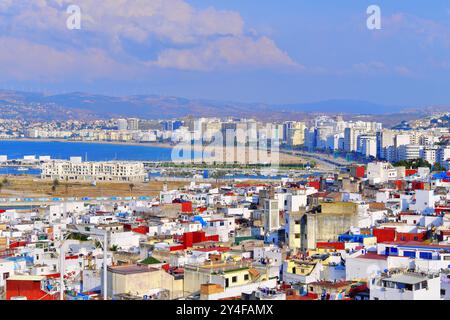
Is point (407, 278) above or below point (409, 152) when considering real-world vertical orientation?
below

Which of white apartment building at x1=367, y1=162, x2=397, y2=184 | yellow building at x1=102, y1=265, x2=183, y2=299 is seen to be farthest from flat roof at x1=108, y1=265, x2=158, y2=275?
white apartment building at x1=367, y1=162, x2=397, y2=184

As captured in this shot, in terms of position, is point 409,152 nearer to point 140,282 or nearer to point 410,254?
point 410,254

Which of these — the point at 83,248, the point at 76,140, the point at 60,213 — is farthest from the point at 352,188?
the point at 76,140

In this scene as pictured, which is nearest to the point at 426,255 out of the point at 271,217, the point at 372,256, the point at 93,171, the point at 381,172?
the point at 372,256

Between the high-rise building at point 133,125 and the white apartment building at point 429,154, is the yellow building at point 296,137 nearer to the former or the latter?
the white apartment building at point 429,154

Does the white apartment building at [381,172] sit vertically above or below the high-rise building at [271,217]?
above

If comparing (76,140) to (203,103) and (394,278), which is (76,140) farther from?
(394,278)

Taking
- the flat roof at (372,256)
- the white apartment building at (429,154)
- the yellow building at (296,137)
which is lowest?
the flat roof at (372,256)

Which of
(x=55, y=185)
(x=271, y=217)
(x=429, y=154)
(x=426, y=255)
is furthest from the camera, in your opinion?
(x=429, y=154)

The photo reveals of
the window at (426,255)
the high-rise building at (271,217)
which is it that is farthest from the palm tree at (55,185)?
the window at (426,255)
